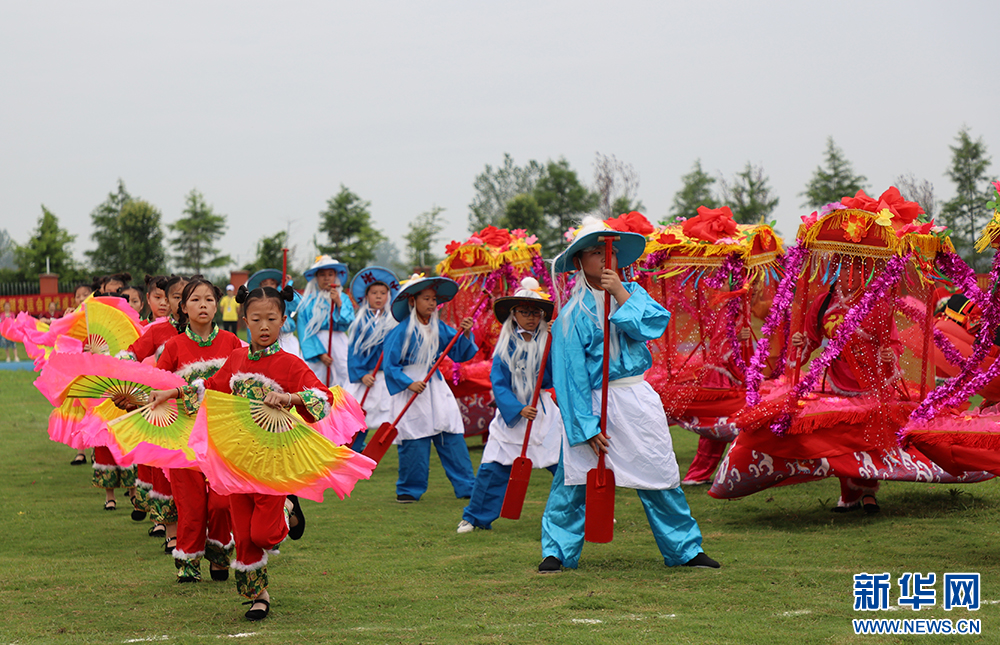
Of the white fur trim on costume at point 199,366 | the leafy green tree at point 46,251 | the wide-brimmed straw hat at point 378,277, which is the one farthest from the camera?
the leafy green tree at point 46,251

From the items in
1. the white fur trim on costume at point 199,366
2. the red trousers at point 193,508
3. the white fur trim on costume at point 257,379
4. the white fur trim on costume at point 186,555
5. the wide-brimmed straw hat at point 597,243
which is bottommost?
the white fur trim on costume at point 186,555

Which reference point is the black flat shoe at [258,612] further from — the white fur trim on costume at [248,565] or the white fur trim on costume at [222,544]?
the white fur trim on costume at [222,544]

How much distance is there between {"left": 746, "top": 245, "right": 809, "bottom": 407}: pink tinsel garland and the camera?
20.7 ft

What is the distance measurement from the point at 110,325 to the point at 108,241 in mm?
32345

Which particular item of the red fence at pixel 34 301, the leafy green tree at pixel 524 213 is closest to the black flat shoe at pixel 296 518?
the red fence at pixel 34 301

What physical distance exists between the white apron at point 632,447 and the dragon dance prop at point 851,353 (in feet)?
4.24

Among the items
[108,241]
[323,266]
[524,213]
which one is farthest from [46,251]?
[323,266]

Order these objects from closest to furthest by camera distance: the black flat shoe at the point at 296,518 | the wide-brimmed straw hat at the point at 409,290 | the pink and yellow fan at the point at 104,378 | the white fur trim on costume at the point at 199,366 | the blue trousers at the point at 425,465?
1. the pink and yellow fan at the point at 104,378
2. the white fur trim on costume at the point at 199,366
3. the black flat shoe at the point at 296,518
4. the blue trousers at the point at 425,465
5. the wide-brimmed straw hat at the point at 409,290

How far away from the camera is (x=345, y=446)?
14.6 feet

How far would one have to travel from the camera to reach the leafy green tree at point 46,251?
34469 mm

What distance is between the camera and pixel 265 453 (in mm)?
4211

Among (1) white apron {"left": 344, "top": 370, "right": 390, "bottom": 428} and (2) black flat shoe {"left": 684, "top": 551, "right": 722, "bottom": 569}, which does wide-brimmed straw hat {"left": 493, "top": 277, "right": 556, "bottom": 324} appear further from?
(1) white apron {"left": 344, "top": 370, "right": 390, "bottom": 428}

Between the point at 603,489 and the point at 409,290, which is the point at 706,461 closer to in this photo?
the point at 409,290

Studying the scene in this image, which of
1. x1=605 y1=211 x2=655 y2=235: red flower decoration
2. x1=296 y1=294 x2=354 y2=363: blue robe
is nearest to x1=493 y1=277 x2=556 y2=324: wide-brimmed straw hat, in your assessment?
x1=605 y1=211 x2=655 y2=235: red flower decoration
